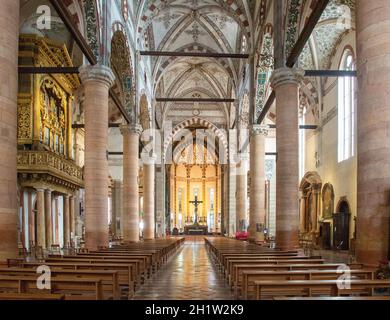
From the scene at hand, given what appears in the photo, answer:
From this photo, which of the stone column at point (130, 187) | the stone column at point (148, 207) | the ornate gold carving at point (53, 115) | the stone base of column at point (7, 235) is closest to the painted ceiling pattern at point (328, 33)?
the stone column at point (130, 187)

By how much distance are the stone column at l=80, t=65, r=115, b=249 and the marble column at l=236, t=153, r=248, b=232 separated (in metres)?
19.2

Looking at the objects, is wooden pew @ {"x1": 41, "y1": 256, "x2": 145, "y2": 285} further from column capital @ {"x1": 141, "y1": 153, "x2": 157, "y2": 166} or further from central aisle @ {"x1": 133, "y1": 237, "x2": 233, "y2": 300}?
column capital @ {"x1": 141, "y1": 153, "x2": 157, "y2": 166}

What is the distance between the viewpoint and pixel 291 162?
15.8m

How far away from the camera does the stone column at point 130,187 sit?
83.2ft

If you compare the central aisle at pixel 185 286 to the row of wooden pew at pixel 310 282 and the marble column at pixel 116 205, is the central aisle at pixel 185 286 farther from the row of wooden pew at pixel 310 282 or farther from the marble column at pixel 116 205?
the marble column at pixel 116 205

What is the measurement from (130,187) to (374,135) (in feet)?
63.7

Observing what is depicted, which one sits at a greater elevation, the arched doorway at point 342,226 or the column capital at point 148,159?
the column capital at point 148,159

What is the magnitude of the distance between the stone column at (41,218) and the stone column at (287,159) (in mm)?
11761

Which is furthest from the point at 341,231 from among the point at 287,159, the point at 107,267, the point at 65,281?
the point at 65,281

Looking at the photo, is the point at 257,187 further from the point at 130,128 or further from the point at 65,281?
the point at 65,281

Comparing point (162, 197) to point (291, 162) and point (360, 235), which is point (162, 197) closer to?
point (291, 162)

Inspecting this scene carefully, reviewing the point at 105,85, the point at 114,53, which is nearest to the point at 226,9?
the point at 114,53

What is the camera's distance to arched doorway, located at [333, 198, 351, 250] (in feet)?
73.7
